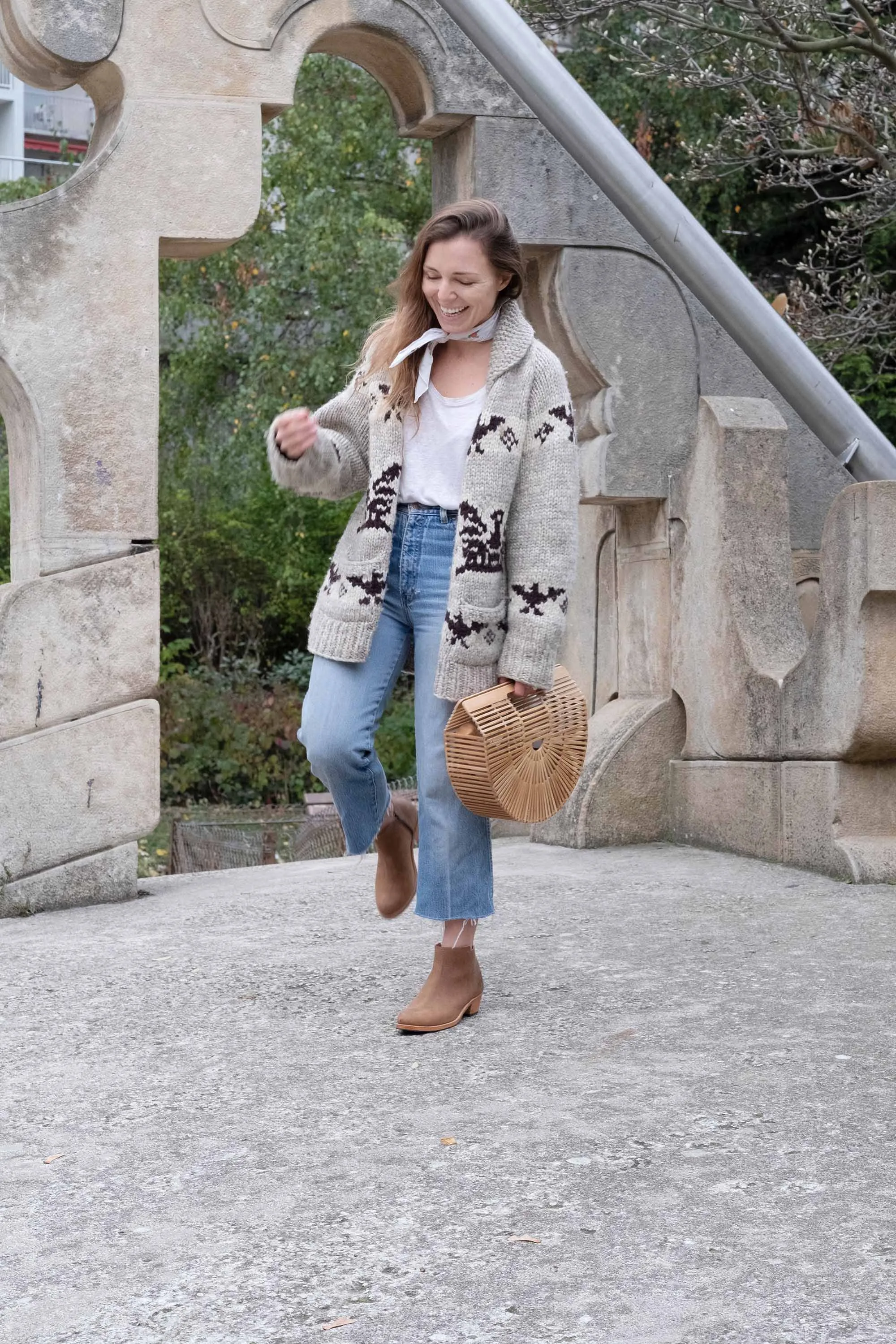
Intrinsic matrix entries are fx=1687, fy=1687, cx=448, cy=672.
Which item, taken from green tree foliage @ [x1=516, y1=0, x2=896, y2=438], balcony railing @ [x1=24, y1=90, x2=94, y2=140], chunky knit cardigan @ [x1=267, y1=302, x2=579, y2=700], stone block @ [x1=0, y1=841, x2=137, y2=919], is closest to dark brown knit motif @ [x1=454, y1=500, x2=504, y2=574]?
chunky knit cardigan @ [x1=267, y1=302, x2=579, y2=700]

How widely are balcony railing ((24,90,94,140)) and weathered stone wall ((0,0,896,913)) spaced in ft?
79.6

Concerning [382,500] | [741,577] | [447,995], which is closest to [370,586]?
[382,500]

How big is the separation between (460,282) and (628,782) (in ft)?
10.2

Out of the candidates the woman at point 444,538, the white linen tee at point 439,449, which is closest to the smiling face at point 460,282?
the woman at point 444,538

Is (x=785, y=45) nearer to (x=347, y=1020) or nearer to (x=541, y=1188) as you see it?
(x=347, y=1020)

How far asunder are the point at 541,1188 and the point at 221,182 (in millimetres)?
3979

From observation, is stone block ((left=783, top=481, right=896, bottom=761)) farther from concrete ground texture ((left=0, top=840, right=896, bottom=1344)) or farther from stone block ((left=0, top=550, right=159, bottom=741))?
stone block ((left=0, top=550, right=159, bottom=741))

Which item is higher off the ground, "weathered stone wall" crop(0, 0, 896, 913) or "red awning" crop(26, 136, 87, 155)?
"red awning" crop(26, 136, 87, 155)

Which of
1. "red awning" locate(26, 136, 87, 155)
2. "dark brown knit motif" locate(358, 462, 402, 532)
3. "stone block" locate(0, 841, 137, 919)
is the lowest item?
"stone block" locate(0, 841, 137, 919)

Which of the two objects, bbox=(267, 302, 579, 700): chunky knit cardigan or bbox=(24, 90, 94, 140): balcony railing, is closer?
bbox=(267, 302, 579, 700): chunky knit cardigan

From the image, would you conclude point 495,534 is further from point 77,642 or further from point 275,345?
point 275,345

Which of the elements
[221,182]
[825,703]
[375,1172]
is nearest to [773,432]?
[825,703]

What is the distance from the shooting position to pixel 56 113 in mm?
29688

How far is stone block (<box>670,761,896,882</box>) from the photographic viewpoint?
5.50 m
